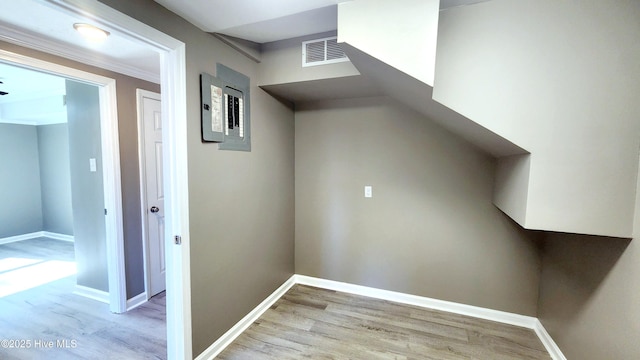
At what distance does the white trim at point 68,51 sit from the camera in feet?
5.72

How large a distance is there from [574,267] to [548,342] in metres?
0.70

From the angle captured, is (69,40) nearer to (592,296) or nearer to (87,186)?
(87,186)

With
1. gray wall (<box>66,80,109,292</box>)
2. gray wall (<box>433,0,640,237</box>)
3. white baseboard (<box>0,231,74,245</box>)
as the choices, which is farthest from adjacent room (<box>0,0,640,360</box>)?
white baseboard (<box>0,231,74,245</box>)

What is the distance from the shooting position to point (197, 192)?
5.74 feet

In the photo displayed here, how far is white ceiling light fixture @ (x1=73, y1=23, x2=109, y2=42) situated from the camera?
1.70 meters

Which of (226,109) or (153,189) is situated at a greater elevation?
(226,109)

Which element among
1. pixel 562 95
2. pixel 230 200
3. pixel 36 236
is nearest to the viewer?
pixel 562 95

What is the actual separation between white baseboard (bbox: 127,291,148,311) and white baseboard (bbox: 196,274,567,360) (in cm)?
124

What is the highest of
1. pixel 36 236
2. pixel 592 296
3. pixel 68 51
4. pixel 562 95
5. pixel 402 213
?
pixel 68 51

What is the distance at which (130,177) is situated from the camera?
254 cm

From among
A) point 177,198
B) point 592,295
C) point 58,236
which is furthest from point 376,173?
point 58,236

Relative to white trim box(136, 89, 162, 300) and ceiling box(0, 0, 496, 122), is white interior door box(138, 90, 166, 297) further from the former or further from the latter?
ceiling box(0, 0, 496, 122)

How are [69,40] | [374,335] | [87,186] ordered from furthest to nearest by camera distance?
[87,186] → [374,335] → [69,40]

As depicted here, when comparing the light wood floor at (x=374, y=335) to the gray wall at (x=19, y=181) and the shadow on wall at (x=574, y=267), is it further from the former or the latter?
the gray wall at (x=19, y=181)
